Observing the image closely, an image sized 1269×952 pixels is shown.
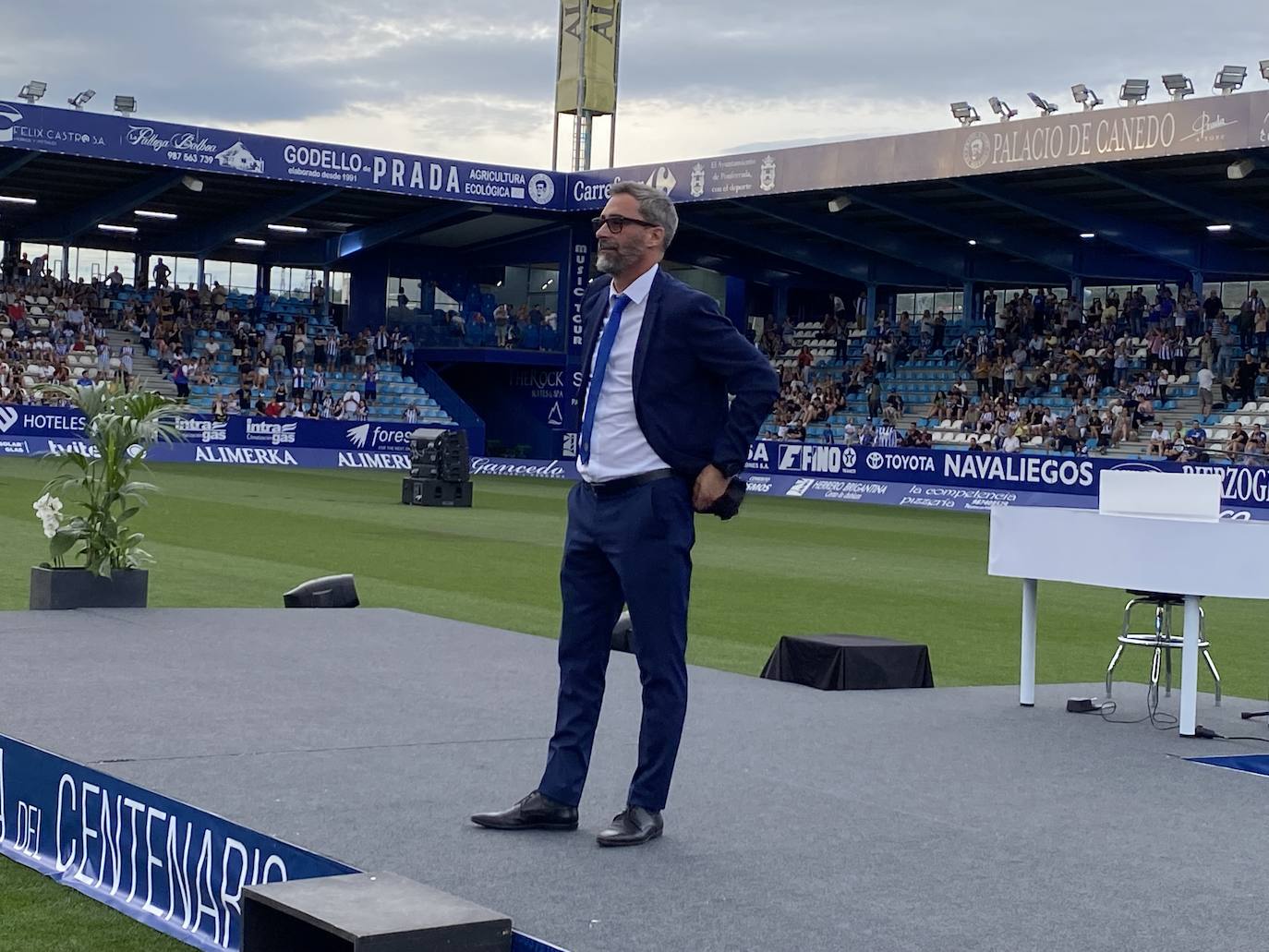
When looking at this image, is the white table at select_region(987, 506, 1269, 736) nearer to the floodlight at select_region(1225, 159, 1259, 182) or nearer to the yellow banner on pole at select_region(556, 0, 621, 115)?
the floodlight at select_region(1225, 159, 1259, 182)

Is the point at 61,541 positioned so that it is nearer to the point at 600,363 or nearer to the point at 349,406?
the point at 600,363

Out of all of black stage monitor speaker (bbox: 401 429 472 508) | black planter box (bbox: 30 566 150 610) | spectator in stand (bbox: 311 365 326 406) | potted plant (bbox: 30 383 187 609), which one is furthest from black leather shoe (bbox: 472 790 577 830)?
spectator in stand (bbox: 311 365 326 406)

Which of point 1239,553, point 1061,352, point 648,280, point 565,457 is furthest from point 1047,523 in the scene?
point 565,457

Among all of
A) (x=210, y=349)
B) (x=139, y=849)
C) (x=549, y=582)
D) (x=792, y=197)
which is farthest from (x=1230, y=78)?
(x=139, y=849)

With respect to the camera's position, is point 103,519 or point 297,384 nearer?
point 103,519

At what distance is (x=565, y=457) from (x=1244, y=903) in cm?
4375

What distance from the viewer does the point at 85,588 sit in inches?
427

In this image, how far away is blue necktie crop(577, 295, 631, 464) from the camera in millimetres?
5410

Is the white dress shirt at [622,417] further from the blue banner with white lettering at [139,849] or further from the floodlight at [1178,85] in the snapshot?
the floodlight at [1178,85]

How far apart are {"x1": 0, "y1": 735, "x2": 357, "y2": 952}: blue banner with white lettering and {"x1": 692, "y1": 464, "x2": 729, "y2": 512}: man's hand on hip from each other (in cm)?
151

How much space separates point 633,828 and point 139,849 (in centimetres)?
148

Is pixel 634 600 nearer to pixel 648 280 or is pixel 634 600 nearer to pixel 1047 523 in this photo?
pixel 648 280

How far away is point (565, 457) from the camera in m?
48.3

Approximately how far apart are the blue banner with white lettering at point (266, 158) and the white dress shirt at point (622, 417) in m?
37.1
